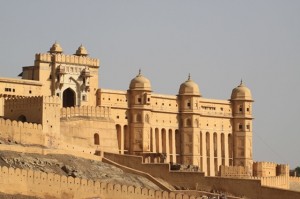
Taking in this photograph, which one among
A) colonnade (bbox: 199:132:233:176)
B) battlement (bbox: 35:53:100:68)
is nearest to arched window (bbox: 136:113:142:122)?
battlement (bbox: 35:53:100:68)

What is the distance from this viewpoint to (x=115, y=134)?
84.2m

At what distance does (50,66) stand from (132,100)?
6.70m

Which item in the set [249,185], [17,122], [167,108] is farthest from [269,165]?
[17,122]

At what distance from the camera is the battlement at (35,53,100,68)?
272ft

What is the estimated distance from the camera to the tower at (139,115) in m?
86.4

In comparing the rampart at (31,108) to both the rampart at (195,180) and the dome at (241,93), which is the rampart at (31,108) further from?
the dome at (241,93)

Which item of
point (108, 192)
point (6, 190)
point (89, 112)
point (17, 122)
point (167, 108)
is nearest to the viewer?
point (6, 190)

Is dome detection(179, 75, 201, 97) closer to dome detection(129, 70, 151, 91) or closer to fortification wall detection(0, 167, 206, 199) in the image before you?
dome detection(129, 70, 151, 91)

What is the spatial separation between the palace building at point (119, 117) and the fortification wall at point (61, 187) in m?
7.27

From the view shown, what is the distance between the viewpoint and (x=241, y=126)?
3708 inches

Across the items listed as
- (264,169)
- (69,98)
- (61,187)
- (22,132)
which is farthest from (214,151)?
(61,187)

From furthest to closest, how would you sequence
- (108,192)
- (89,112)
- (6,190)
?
(89,112), (108,192), (6,190)

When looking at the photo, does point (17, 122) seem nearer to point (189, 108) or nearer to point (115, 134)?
point (115, 134)

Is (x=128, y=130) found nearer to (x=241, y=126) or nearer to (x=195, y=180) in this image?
(x=195, y=180)
